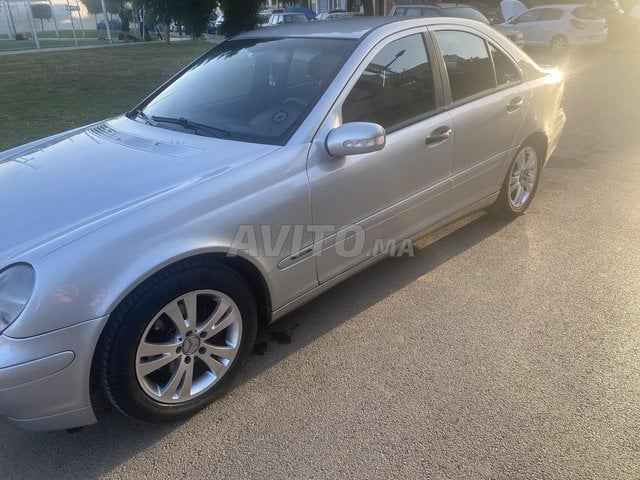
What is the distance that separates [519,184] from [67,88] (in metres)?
9.61

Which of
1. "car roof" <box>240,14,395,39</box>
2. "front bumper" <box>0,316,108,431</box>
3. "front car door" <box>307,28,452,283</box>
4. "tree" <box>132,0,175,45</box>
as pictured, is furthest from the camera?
"tree" <box>132,0,175,45</box>

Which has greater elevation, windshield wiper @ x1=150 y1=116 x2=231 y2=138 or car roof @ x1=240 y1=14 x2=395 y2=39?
car roof @ x1=240 y1=14 x2=395 y2=39

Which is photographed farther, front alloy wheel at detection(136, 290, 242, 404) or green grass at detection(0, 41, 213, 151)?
green grass at detection(0, 41, 213, 151)

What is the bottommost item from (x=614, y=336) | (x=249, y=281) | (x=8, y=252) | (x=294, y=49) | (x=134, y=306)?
(x=614, y=336)

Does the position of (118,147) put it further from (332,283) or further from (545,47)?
(545,47)

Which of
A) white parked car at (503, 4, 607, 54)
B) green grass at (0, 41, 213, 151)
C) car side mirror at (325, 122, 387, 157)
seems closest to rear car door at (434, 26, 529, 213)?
car side mirror at (325, 122, 387, 157)

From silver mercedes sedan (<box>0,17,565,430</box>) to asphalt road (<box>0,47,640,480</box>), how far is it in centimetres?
24

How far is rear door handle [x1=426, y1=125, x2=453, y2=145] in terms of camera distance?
3.24 metres

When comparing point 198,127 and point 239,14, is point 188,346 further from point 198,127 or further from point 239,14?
point 239,14

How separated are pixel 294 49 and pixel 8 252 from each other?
6.54ft

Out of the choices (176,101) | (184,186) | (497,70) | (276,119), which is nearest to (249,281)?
(184,186)

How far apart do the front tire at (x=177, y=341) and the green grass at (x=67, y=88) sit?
533cm

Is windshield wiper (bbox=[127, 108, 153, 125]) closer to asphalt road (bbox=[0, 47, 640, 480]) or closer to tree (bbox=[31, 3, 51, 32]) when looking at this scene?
asphalt road (bbox=[0, 47, 640, 480])

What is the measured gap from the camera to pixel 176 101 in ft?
10.8
